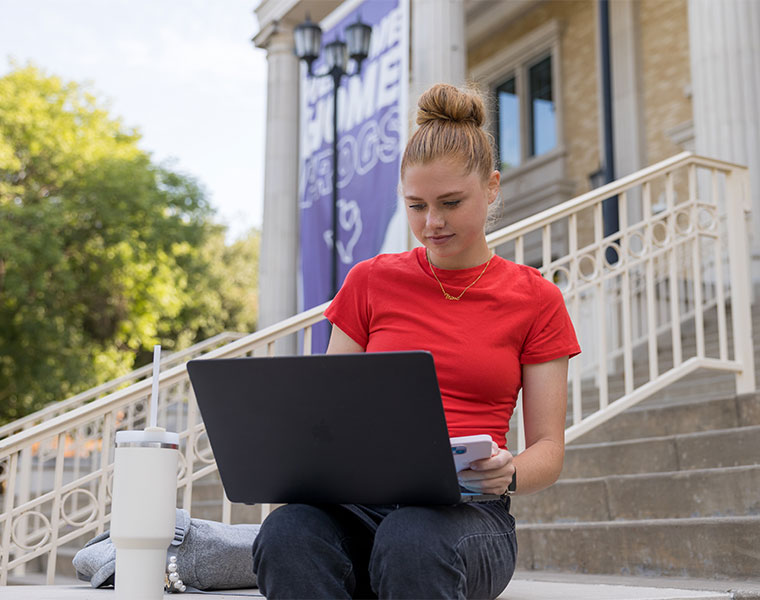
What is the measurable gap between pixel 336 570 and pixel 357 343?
23.5 inches

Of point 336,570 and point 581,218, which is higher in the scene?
point 581,218

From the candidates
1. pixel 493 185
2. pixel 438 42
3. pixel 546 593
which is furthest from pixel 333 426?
A: pixel 438 42

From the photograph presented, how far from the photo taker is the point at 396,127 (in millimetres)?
8188

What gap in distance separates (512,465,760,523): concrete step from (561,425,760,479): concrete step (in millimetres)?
294

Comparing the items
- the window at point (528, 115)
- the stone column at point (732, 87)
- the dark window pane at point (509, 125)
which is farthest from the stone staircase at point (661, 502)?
the dark window pane at point (509, 125)

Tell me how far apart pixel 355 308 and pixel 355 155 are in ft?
23.0

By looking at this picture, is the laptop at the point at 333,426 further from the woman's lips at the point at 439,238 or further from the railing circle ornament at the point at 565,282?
the railing circle ornament at the point at 565,282

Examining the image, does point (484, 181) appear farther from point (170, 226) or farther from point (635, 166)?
point (170, 226)

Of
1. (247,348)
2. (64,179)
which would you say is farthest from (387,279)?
(64,179)

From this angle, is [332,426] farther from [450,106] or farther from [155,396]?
[450,106]

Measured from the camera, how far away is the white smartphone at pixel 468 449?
1688 mm

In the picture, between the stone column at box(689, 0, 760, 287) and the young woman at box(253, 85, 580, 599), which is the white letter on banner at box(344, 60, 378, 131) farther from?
the young woman at box(253, 85, 580, 599)

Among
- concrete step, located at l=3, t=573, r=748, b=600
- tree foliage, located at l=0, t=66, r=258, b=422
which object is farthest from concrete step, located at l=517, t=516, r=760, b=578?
tree foliage, located at l=0, t=66, r=258, b=422

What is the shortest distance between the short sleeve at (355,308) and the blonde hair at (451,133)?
0.29 meters
